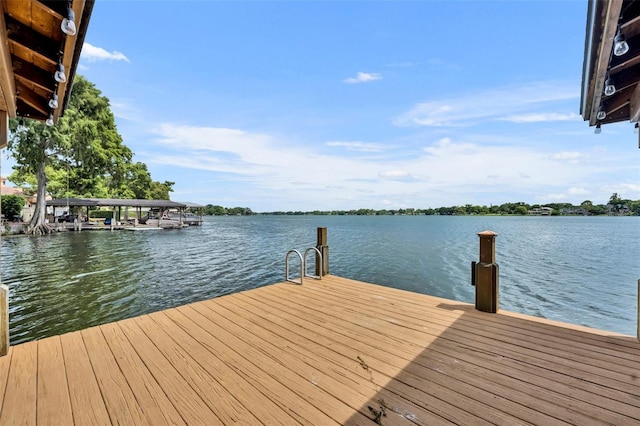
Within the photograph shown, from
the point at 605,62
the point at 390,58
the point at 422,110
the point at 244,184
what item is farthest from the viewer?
the point at 244,184

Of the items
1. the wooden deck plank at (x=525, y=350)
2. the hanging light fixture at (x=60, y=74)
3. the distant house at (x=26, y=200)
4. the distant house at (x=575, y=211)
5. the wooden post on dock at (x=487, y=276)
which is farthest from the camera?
the distant house at (x=575, y=211)

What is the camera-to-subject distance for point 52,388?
80.7 inches

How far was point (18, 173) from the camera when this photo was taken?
24.4 m

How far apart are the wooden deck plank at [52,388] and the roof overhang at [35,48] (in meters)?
2.11

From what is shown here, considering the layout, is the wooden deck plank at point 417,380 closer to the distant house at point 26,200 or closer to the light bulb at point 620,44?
the light bulb at point 620,44

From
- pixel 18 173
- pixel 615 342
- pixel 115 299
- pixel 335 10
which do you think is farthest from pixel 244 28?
pixel 18 173

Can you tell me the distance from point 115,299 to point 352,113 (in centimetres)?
1524

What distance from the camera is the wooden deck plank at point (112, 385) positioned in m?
1.74

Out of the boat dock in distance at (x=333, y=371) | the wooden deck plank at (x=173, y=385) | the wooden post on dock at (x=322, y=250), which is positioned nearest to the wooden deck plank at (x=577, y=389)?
the boat dock in distance at (x=333, y=371)

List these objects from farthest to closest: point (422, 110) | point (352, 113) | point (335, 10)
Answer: point (352, 113) → point (422, 110) → point (335, 10)

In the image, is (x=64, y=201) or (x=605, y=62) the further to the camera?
(x=64, y=201)

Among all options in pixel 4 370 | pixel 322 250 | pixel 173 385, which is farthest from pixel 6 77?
pixel 322 250

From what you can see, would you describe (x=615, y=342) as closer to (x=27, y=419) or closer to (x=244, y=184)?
(x=27, y=419)

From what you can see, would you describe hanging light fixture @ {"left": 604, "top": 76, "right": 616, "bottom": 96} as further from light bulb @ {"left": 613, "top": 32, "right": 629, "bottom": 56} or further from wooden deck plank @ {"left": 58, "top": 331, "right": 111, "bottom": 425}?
wooden deck plank @ {"left": 58, "top": 331, "right": 111, "bottom": 425}
